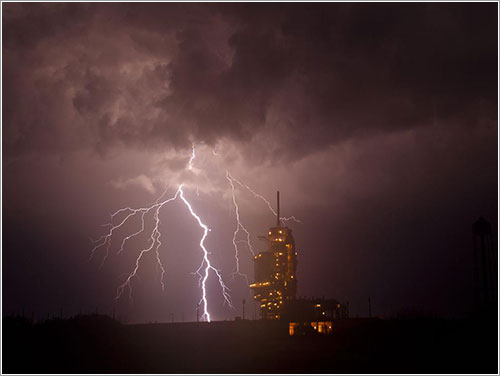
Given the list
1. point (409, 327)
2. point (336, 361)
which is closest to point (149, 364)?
point (336, 361)

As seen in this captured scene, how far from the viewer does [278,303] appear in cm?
6825

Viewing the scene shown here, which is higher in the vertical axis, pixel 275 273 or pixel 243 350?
pixel 275 273

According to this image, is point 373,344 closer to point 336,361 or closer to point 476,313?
point 336,361

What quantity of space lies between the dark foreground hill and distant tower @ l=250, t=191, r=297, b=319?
22.8m

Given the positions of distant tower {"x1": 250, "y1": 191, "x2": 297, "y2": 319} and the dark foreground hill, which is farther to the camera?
distant tower {"x1": 250, "y1": 191, "x2": 297, "y2": 319}

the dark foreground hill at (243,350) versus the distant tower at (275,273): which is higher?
the distant tower at (275,273)

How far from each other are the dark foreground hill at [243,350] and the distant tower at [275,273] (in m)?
22.8

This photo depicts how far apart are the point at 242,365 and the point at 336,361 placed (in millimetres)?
5976

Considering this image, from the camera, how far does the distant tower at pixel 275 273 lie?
68500mm

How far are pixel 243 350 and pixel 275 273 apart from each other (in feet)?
106

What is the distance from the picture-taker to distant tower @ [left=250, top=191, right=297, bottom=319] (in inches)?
2697

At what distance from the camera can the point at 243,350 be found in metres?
37.5

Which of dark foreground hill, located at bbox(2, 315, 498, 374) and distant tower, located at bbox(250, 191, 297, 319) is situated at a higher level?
distant tower, located at bbox(250, 191, 297, 319)

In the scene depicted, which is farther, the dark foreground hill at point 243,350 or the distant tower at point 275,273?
the distant tower at point 275,273
